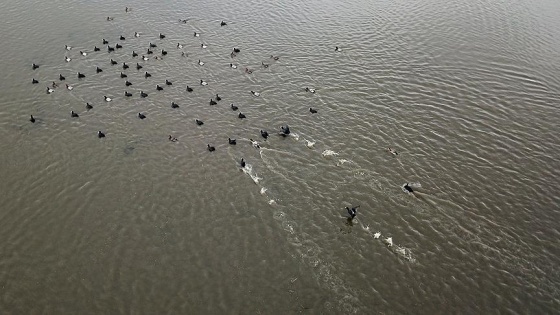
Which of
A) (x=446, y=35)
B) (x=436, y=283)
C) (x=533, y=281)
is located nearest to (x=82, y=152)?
(x=436, y=283)

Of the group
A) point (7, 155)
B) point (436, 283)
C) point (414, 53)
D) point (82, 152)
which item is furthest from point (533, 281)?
point (7, 155)

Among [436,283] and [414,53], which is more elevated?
[414,53]

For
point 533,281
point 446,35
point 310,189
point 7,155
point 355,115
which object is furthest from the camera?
point 446,35

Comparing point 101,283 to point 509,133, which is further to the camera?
point 509,133

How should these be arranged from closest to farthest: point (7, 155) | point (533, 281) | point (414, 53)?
point (533, 281) → point (7, 155) → point (414, 53)

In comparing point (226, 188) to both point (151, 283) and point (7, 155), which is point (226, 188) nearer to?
point (151, 283)

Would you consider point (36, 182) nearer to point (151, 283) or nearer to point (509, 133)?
point (151, 283)
